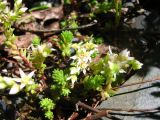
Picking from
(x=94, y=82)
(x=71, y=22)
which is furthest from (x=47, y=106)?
(x=71, y=22)

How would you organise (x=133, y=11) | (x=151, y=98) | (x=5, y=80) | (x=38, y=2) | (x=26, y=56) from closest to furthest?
(x=5, y=80) → (x=151, y=98) → (x=26, y=56) → (x=133, y=11) → (x=38, y=2)

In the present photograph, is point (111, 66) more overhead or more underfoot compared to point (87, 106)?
more overhead

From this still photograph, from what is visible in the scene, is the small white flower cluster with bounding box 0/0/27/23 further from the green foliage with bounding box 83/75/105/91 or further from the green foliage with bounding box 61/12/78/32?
the green foliage with bounding box 83/75/105/91

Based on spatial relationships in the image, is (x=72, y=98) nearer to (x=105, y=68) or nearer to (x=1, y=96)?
(x=105, y=68)

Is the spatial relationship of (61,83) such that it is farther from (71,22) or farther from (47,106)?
(71,22)

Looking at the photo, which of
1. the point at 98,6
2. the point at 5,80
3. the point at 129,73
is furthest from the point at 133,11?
the point at 5,80

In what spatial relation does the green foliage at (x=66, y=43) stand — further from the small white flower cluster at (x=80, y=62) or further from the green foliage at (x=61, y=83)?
the green foliage at (x=61, y=83)

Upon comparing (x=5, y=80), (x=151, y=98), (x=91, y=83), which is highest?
(x=5, y=80)

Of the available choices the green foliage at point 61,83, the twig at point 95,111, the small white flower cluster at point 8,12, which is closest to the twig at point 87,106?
the twig at point 95,111

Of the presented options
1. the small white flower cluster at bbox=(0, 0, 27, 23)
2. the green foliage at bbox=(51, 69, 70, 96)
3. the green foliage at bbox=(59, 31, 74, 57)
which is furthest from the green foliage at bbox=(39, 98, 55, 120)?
the small white flower cluster at bbox=(0, 0, 27, 23)
